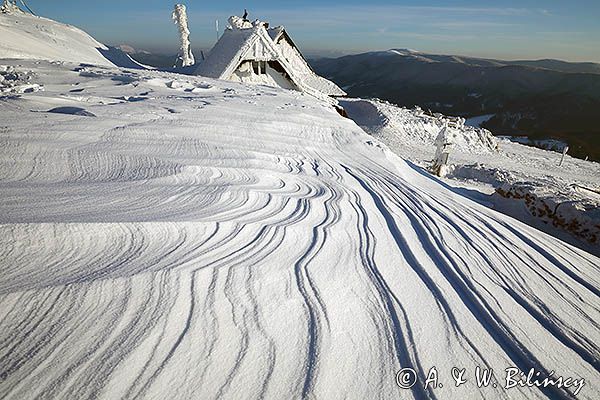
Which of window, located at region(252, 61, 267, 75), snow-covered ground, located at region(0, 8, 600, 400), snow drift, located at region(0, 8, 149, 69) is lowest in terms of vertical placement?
snow-covered ground, located at region(0, 8, 600, 400)

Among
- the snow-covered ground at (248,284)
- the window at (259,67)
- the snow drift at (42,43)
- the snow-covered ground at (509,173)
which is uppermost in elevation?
the snow drift at (42,43)

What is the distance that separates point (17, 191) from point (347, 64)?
11671cm

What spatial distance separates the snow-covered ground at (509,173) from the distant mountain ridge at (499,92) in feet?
58.4

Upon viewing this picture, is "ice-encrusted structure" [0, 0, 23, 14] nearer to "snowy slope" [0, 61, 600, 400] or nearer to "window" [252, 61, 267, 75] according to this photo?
"window" [252, 61, 267, 75]

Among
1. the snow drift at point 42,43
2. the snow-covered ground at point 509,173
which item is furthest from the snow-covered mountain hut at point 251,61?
the snow drift at point 42,43

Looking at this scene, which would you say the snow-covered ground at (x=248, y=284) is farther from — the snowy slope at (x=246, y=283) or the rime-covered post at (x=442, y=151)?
the rime-covered post at (x=442, y=151)

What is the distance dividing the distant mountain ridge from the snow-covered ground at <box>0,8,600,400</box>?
34867 mm

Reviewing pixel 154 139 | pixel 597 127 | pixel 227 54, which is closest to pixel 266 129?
pixel 154 139

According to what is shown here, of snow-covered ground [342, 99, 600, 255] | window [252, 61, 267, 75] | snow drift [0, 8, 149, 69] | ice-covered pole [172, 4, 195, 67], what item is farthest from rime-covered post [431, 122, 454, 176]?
ice-covered pole [172, 4, 195, 67]

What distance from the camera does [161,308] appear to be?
143 cm

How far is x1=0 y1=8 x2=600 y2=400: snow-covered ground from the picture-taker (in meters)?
1.25

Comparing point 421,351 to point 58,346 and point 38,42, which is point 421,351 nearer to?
point 58,346

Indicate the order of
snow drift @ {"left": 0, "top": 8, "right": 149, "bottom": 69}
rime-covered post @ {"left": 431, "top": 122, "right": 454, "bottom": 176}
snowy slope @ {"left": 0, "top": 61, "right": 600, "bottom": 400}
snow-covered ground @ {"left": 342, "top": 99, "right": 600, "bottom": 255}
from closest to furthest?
snowy slope @ {"left": 0, "top": 61, "right": 600, "bottom": 400} → snow-covered ground @ {"left": 342, "top": 99, "right": 600, "bottom": 255} → rime-covered post @ {"left": 431, "top": 122, "right": 454, "bottom": 176} → snow drift @ {"left": 0, "top": 8, "right": 149, "bottom": 69}

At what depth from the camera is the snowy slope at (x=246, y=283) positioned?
1.25 m
